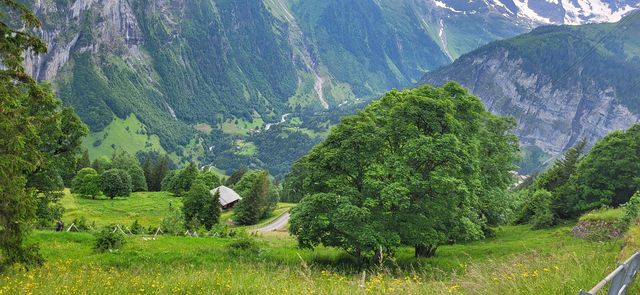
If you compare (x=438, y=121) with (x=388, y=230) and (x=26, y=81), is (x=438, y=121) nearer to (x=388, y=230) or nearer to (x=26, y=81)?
(x=388, y=230)

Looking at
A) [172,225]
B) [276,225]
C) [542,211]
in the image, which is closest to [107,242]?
[172,225]

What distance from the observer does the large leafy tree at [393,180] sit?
25000 millimetres

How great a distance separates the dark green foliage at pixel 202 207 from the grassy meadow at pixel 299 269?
31.2 m

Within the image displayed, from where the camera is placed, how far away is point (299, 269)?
16.2 metres

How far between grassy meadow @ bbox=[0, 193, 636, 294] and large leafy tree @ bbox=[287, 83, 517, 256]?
5.96 ft

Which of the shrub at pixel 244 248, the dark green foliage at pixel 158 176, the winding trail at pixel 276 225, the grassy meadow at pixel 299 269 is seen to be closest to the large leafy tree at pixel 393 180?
the grassy meadow at pixel 299 269

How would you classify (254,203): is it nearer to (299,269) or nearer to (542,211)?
(542,211)

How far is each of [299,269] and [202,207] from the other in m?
53.4

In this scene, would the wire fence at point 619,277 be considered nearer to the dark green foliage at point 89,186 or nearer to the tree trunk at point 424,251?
the tree trunk at point 424,251

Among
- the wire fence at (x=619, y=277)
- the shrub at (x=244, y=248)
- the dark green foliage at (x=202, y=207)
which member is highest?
the dark green foliage at (x=202, y=207)

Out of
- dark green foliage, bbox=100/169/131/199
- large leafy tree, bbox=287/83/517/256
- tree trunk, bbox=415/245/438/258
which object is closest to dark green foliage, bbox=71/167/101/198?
dark green foliage, bbox=100/169/131/199

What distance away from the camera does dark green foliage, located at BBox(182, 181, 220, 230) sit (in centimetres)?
6575

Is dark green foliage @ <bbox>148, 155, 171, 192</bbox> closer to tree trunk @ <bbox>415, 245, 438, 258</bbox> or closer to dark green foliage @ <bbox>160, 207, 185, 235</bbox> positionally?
dark green foliage @ <bbox>160, 207, 185, 235</bbox>

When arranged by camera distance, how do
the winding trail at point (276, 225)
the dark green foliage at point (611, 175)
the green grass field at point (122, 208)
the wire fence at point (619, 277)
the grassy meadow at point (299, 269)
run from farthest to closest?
the winding trail at point (276, 225)
the green grass field at point (122, 208)
the dark green foliage at point (611, 175)
the grassy meadow at point (299, 269)
the wire fence at point (619, 277)
